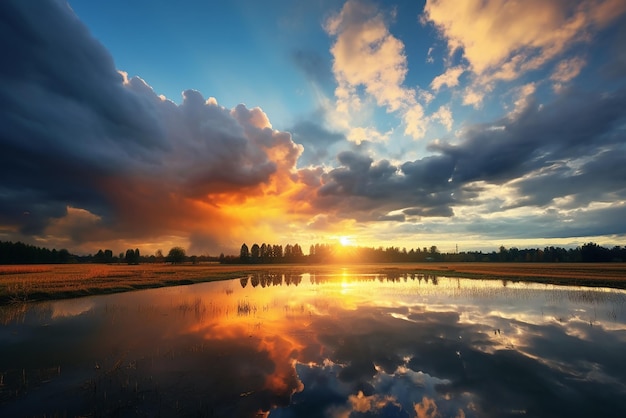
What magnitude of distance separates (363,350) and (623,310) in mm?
28582

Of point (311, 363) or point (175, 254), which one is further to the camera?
point (175, 254)

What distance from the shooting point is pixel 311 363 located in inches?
567

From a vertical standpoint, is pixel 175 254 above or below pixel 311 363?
above

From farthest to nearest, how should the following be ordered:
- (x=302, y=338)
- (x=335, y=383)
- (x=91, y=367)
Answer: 1. (x=302, y=338)
2. (x=91, y=367)
3. (x=335, y=383)

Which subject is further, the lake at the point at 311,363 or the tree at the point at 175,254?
the tree at the point at 175,254

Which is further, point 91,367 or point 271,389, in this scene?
point 91,367

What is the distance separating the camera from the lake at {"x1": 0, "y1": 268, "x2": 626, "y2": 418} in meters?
10.2

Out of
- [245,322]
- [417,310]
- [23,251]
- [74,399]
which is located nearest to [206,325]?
[245,322]

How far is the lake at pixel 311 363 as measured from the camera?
33.3ft

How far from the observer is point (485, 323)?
2280cm

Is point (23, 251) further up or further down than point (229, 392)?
further up

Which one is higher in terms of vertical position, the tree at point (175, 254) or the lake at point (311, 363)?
the tree at point (175, 254)

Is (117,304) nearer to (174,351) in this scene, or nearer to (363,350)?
(174,351)

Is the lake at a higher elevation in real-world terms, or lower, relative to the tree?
lower
